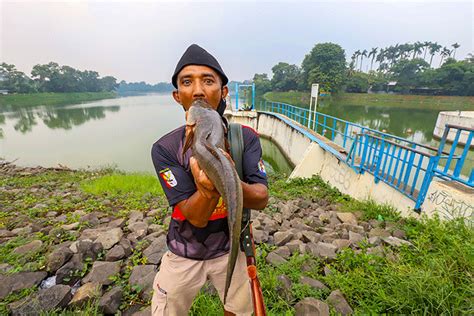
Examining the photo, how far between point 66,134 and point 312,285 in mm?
22527

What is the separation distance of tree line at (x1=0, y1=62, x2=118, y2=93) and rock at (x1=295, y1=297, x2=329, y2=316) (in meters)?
67.7

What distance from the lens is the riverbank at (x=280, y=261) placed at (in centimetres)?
214

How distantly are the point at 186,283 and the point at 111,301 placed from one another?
1.32 m

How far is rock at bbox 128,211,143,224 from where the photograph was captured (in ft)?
14.0

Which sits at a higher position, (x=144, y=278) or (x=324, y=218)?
(x=144, y=278)

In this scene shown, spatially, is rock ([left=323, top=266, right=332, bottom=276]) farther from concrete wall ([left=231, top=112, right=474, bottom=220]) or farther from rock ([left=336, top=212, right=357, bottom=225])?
concrete wall ([left=231, top=112, right=474, bottom=220])

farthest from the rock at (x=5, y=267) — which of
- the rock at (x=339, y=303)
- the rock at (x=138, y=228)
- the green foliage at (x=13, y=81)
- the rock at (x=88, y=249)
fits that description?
the green foliage at (x=13, y=81)

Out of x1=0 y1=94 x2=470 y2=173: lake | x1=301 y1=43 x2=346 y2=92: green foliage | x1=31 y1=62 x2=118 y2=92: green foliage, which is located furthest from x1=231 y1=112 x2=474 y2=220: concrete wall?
x1=31 y1=62 x2=118 y2=92: green foliage

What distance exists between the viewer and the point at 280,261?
2.89 m

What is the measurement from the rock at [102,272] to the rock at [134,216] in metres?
1.48

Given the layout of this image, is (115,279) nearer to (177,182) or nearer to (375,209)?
(177,182)

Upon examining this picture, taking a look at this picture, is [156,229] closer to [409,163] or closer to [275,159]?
[409,163]

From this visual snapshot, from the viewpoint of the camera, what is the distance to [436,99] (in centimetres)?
4166

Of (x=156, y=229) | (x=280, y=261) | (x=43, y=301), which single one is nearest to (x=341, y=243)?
(x=280, y=261)
